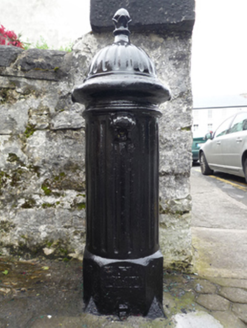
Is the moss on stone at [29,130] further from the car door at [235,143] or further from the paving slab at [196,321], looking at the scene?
the car door at [235,143]

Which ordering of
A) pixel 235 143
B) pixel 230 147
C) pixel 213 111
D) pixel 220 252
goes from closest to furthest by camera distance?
pixel 220 252, pixel 235 143, pixel 230 147, pixel 213 111

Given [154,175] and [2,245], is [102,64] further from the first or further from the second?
[2,245]

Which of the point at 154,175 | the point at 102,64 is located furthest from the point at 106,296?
the point at 102,64

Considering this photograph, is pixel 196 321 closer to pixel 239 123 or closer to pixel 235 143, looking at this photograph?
pixel 235 143

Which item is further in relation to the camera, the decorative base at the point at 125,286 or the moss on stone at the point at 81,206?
the moss on stone at the point at 81,206

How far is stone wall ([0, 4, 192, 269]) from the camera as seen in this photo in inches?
82.6

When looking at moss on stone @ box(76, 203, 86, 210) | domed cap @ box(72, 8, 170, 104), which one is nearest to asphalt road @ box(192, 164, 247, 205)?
moss on stone @ box(76, 203, 86, 210)

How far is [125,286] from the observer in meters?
1.51

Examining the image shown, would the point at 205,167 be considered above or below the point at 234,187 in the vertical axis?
above

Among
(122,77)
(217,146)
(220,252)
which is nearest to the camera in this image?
(122,77)

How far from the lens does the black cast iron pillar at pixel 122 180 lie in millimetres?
1412

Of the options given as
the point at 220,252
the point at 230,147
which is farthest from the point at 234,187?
the point at 220,252

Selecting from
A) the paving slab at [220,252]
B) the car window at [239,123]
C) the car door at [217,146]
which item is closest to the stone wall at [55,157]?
the paving slab at [220,252]

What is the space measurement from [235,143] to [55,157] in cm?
459
